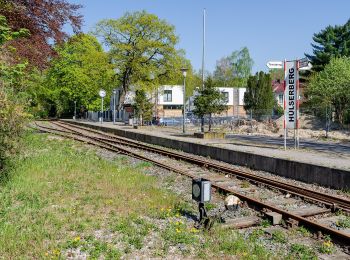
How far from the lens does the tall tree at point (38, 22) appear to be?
18.1 meters

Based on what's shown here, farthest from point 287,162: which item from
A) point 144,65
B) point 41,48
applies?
point 144,65

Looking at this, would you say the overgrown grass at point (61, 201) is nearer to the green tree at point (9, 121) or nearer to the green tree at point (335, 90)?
the green tree at point (9, 121)

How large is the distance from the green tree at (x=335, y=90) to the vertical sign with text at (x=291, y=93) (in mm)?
18913

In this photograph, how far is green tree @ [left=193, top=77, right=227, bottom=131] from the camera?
2577cm

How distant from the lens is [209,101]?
25.8 m

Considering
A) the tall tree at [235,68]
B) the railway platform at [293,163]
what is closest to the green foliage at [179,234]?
the railway platform at [293,163]

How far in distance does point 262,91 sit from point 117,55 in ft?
71.9

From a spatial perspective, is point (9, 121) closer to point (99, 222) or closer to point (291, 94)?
point (99, 222)

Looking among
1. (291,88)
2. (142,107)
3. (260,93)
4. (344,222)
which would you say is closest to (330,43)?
(260,93)

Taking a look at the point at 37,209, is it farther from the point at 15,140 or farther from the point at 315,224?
the point at 315,224

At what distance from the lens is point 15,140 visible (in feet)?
30.2

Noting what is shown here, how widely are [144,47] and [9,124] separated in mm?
38737

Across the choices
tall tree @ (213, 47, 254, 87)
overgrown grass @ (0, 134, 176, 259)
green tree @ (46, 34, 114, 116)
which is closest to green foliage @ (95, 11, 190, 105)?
green tree @ (46, 34, 114, 116)

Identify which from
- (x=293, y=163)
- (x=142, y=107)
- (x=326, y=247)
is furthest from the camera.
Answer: (x=142, y=107)
